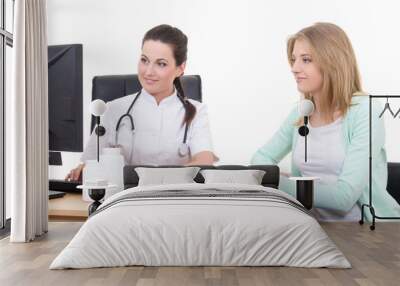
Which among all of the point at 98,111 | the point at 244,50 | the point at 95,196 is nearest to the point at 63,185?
the point at 95,196

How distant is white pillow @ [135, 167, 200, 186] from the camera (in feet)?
19.4

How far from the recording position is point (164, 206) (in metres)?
4.21

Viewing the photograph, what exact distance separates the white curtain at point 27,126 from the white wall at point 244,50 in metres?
1.08

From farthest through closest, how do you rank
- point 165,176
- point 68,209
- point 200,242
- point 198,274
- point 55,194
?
point 55,194
point 68,209
point 165,176
point 200,242
point 198,274

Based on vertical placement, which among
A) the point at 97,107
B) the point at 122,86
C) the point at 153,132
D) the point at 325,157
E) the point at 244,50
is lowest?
the point at 325,157

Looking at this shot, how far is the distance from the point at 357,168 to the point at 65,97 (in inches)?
127

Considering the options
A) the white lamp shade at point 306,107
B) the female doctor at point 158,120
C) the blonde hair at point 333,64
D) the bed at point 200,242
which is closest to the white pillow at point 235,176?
the female doctor at point 158,120

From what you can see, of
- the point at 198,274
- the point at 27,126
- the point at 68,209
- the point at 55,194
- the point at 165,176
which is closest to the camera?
the point at 198,274

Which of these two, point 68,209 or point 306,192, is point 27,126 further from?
point 306,192

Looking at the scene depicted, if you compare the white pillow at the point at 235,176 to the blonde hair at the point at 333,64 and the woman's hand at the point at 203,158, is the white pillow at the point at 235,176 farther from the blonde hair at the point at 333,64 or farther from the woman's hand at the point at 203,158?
the blonde hair at the point at 333,64

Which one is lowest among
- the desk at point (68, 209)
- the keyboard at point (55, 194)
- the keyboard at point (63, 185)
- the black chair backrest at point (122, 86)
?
the desk at point (68, 209)

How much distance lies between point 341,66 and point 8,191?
145 inches

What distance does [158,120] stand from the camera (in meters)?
6.38

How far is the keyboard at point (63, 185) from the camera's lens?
6420 mm
